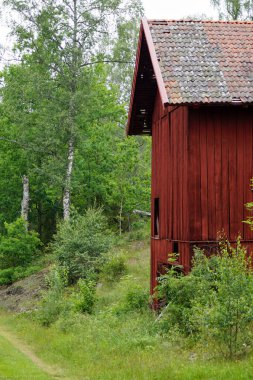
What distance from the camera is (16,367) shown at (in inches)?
574

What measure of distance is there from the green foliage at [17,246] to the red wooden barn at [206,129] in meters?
18.1

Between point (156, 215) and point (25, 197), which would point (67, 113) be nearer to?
point (25, 197)

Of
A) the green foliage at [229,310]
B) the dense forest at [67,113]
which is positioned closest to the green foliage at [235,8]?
the dense forest at [67,113]

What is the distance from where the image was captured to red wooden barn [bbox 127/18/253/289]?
17062 mm

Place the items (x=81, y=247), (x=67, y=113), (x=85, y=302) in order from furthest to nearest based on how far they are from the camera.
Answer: (x=67, y=113) < (x=81, y=247) < (x=85, y=302)

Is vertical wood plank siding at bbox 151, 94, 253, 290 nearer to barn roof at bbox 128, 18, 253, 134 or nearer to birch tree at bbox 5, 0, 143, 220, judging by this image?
barn roof at bbox 128, 18, 253, 134

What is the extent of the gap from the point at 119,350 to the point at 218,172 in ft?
18.9

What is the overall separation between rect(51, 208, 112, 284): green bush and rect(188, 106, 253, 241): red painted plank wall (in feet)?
35.4

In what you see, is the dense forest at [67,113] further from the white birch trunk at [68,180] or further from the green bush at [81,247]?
the green bush at [81,247]

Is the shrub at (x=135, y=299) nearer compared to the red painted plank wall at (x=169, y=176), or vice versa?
the red painted plank wall at (x=169, y=176)

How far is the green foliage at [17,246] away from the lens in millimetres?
35656

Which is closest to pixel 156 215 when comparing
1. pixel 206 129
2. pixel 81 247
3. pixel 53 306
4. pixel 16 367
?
pixel 53 306

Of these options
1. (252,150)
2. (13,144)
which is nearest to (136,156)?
(13,144)

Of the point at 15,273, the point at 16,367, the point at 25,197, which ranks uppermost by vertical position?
the point at 25,197
